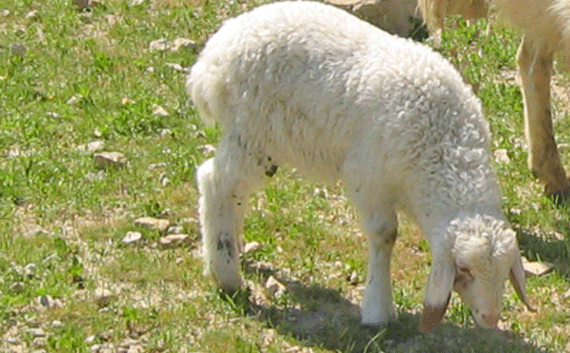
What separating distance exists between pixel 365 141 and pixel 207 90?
3.23 feet

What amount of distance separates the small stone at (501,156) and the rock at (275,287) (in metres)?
2.37

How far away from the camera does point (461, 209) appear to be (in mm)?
6500

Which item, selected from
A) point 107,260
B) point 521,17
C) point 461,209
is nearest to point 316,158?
point 461,209

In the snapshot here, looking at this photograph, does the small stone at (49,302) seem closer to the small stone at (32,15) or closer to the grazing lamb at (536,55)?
the grazing lamb at (536,55)

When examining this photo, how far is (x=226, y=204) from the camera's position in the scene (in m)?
7.21

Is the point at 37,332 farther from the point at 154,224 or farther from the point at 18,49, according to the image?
the point at 18,49

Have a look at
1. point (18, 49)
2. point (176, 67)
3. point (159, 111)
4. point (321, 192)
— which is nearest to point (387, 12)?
point (176, 67)

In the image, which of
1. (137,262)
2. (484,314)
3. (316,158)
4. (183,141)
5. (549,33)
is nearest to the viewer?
(484,314)

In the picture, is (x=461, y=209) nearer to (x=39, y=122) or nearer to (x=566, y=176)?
(x=566, y=176)

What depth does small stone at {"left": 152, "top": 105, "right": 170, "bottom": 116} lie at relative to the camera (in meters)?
9.80

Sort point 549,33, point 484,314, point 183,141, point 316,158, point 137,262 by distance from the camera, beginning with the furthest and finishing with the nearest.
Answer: point 183,141 < point 549,33 < point 137,262 < point 316,158 < point 484,314

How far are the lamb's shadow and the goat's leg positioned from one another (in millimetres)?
1978

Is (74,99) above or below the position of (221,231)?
below

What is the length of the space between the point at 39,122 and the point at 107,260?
214 centimetres
